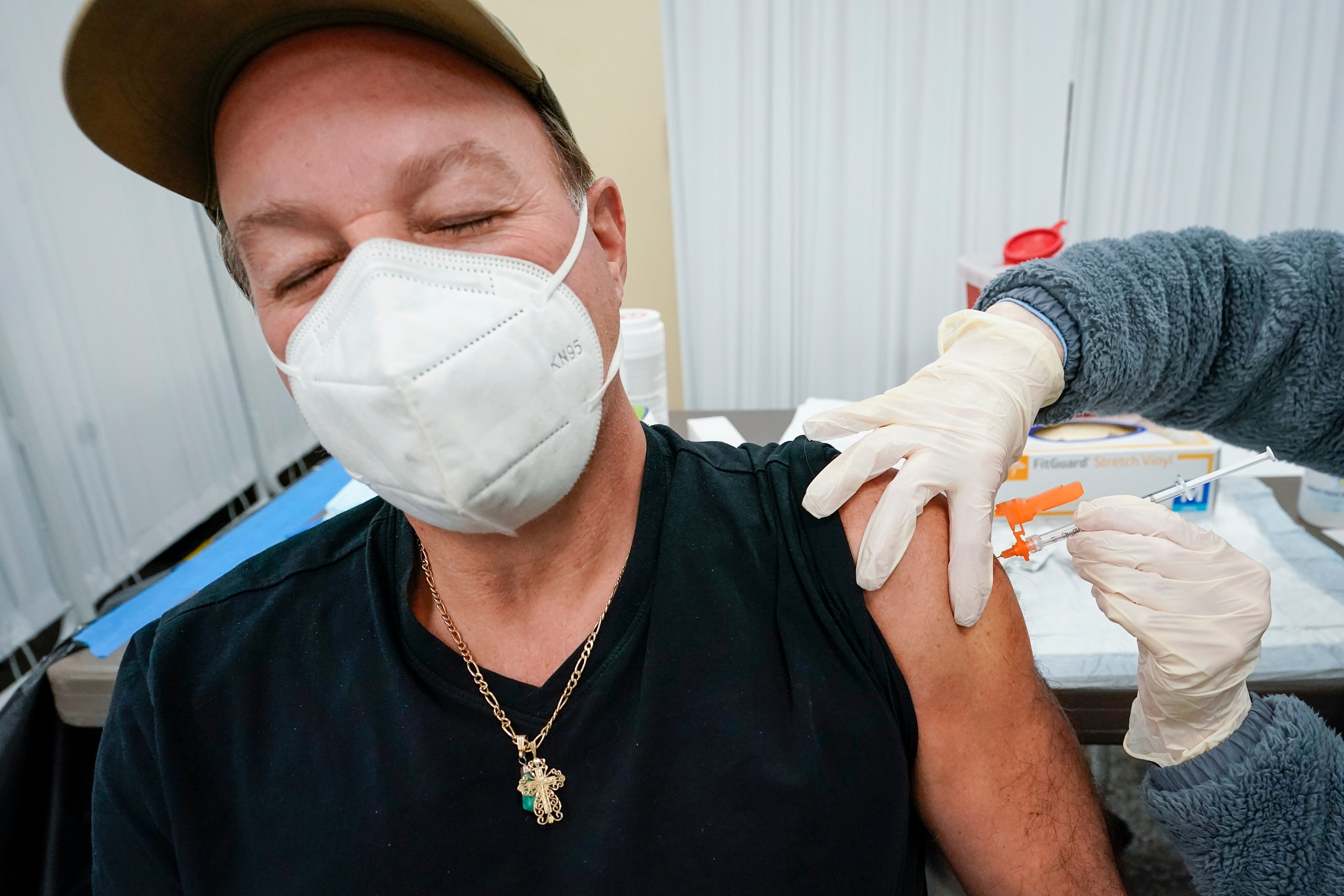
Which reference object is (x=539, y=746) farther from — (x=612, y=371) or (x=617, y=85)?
(x=617, y=85)

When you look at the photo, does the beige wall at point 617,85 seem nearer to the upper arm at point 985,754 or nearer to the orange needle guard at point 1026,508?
the orange needle guard at point 1026,508

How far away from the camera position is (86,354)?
2.53 metres

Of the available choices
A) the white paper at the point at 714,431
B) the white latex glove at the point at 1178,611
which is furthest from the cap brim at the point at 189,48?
the white paper at the point at 714,431

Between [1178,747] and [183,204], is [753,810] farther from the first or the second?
[183,204]

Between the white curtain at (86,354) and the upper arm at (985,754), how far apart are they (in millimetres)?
2670

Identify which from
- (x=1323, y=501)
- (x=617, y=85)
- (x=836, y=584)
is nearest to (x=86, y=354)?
(x=617, y=85)

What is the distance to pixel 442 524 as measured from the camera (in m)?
0.73

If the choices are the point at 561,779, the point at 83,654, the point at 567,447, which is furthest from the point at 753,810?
the point at 83,654

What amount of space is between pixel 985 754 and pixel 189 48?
1.06 meters

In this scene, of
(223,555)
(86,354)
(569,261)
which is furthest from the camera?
(86,354)

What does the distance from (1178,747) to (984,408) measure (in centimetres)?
46

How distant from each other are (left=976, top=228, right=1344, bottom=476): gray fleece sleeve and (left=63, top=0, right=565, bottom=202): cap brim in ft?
2.42

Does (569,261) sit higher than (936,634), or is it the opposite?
(569,261)

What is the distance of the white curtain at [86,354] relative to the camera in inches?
89.8
